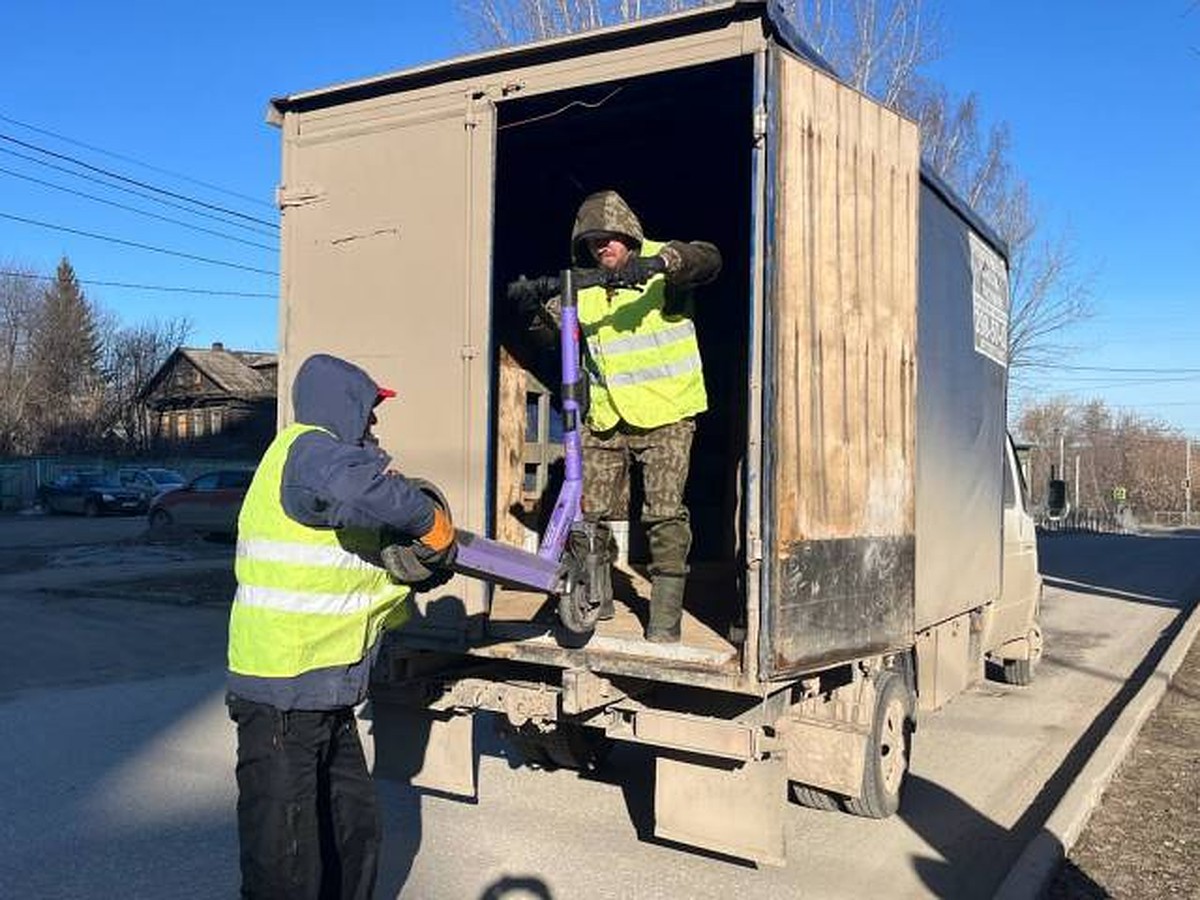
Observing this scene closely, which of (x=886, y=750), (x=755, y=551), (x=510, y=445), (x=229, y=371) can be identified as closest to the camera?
(x=755, y=551)

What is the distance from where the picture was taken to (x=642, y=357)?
4789mm

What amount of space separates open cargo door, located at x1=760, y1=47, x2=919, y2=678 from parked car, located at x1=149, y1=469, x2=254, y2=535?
19975 millimetres

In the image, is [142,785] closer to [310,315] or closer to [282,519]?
[310,315]

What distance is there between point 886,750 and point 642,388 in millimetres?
2180

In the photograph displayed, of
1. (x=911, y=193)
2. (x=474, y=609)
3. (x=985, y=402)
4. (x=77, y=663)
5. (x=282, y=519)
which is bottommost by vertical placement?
(x=77, y=663)

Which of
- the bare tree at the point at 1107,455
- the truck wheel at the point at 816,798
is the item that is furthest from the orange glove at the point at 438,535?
the bare tree at the point at 1107,455

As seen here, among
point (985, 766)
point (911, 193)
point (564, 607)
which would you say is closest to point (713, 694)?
point (564, 607)

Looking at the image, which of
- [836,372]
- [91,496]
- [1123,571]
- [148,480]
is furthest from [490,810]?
[148,480]

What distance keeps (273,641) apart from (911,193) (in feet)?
11.1

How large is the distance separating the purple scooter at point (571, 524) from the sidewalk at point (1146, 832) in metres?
2.23

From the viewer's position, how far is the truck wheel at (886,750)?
16.6 feet

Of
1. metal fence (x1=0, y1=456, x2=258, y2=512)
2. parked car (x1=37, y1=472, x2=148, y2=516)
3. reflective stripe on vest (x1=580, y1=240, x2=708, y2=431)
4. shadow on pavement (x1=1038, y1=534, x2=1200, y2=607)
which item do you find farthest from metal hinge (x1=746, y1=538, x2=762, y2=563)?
metal fence (x1=0, y1=456, x2=258, y2=512)

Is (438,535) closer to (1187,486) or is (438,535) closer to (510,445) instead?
(510,445)

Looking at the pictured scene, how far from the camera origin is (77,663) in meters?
9.70
